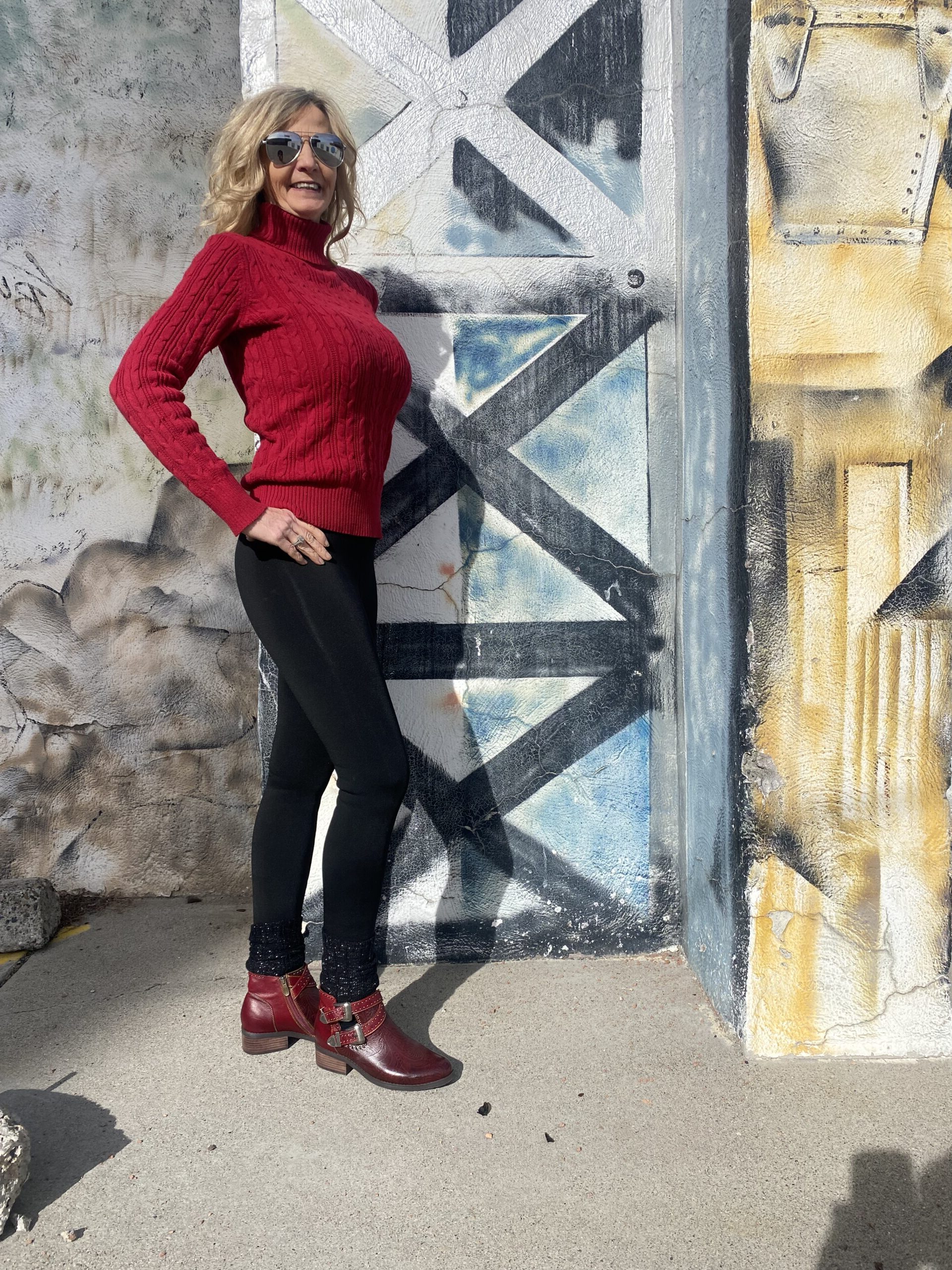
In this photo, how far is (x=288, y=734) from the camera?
2.12 m

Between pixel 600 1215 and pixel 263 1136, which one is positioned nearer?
pixel 600 1215

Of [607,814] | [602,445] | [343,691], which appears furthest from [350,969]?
[602,445]

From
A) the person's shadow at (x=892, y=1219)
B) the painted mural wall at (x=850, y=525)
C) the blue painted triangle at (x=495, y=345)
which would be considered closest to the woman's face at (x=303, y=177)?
the blue painted triangle at (x=495, y=345)

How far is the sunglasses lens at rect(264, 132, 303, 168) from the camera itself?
1943 millimetres

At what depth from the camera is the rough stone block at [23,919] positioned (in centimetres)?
260

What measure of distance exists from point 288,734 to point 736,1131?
1176 millimetres

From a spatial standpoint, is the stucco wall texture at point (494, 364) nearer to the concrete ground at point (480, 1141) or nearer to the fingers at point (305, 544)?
the concrete ground at point (480, 1141)

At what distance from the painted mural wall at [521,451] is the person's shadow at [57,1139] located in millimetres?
718

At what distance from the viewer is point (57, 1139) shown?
178cm

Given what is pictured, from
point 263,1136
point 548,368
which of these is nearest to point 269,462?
point 548,368

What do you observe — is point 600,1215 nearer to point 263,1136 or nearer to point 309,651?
point 263,1136

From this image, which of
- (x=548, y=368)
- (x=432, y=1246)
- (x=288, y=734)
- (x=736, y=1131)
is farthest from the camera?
(x=548, y=368)

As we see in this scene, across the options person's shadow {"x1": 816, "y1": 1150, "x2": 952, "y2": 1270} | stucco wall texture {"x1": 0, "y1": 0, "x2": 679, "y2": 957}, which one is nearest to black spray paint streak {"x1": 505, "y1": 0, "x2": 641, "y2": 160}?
stucco wall texture {"x1": 0, "y1": 0, "x2": 679, "y2": 957}

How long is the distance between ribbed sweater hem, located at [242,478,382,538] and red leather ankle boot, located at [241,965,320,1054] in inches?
39.1
